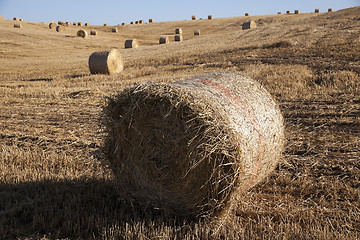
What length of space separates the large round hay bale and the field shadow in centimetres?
25

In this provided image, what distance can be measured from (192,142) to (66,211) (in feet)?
5.10

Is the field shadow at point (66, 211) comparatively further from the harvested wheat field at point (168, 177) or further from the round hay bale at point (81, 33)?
the round hay bale at point (81, 33)

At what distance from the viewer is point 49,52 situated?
28203 millimetres

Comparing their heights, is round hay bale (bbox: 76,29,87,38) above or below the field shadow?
above

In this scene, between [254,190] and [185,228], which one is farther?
[254,190]

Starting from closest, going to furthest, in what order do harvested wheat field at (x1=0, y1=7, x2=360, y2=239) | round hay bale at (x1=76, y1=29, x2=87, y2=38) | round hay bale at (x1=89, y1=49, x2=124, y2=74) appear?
harvested wheat field at (x1=0, y1=7, x2=360, y2=239) < round hay bale at (x1=89, y1=49, x2=124, y2=74) < round hay bale at (x1=76, y1=29, x2=87, y2=38)

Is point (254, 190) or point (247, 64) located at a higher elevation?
point (247, 64)

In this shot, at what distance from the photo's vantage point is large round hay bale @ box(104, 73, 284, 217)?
11.0 ft

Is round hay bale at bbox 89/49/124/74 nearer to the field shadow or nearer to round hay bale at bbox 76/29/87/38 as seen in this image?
the field shadow

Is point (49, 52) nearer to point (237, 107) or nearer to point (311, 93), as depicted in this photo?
point (311, 93)

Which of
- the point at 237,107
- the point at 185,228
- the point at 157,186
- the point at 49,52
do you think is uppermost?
the point at 49,52

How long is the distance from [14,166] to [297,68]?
983 centimetres

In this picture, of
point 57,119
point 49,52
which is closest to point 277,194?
point 57,119

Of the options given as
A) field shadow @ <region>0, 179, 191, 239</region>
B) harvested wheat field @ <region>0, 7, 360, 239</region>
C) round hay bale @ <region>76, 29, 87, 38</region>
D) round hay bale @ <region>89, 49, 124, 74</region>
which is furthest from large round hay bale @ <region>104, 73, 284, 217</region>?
round hay bale @ <region>76, 29, 87, 38</region>
